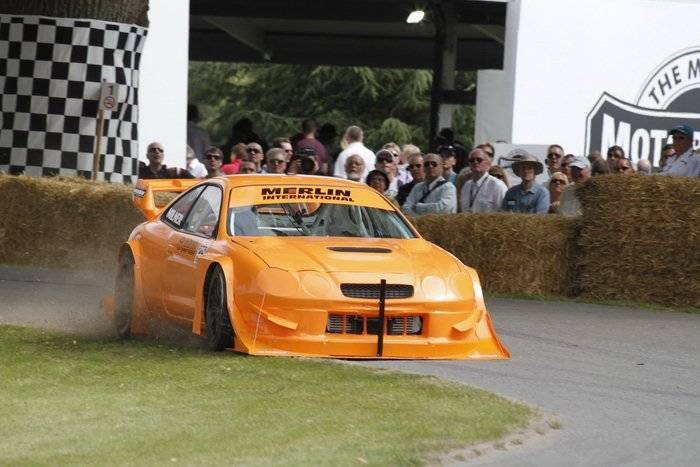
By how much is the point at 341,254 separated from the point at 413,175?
6579 mm

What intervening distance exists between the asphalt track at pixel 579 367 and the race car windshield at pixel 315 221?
120cm

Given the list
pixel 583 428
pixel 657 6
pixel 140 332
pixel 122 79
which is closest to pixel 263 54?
pixel 657 6

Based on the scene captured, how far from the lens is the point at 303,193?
11312 mm

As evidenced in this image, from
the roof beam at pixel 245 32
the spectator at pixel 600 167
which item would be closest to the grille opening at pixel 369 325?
the spectator at pixel 600 167

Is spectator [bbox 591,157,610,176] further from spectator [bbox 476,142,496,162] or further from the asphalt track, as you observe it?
the asphalt track

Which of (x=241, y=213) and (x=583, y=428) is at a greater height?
(x=241, y=213)

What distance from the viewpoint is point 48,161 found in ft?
59.8

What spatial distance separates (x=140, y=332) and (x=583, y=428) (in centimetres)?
432

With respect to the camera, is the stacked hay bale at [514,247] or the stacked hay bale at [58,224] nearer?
the stacked hay bale at [514,247]

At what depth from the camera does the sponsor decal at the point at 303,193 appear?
444 inches

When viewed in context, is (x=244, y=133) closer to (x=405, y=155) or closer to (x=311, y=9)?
(x=405, y=155)

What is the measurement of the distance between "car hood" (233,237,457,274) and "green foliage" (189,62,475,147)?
145ft

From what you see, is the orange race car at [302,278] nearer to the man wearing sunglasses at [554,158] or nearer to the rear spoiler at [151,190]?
the rear spoiler at [151,190]

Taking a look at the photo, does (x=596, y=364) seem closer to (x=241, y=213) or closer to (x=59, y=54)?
(x=241, y=213)
